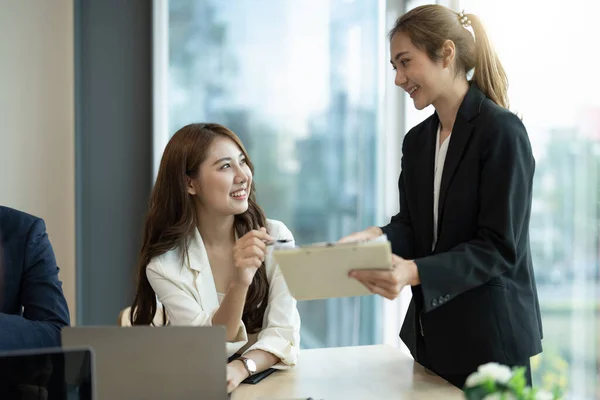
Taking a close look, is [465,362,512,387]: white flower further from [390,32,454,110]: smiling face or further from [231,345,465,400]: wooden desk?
[390,32,454,110]: smiling face

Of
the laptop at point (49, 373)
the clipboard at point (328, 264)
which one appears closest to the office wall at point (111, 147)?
the clipboard at point (328, 264)

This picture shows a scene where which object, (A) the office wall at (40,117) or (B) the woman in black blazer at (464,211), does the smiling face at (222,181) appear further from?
(A) the office wall at (40,117)

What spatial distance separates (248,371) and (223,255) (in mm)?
505

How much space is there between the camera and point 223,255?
2.23 meters

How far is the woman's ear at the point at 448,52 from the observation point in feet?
6.15

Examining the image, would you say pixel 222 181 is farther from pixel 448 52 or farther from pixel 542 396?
pixel 542 396

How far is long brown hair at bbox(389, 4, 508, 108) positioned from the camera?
1.87 m

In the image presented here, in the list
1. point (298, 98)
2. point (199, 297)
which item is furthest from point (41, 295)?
point (298, 98)

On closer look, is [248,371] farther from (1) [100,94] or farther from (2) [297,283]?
(1) [100,94]

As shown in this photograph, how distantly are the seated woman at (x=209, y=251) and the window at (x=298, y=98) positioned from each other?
1.56 meters

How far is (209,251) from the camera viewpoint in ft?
7.34

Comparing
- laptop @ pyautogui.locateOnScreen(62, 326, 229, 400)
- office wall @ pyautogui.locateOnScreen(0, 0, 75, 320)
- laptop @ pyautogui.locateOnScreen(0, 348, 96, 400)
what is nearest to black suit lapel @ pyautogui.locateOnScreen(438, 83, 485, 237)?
laptop @ pyautogui.locateOnScreen(62, 326, 229, 400)

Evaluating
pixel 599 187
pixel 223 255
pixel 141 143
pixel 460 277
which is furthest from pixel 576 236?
pixel 141 143

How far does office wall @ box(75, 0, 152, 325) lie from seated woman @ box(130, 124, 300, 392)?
1.56 metres
